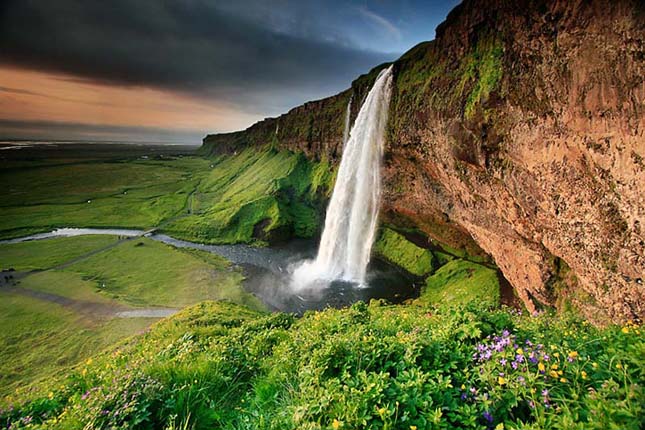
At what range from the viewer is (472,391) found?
312cm

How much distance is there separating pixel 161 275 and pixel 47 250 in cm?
1828

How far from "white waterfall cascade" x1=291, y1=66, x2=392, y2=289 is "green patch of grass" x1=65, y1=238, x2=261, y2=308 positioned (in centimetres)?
621

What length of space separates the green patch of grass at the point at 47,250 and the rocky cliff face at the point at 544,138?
121 feet

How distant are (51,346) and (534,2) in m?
29.1

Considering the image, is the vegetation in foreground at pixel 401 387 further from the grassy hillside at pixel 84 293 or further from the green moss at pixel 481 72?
the grassy hillside at pixel 84 293

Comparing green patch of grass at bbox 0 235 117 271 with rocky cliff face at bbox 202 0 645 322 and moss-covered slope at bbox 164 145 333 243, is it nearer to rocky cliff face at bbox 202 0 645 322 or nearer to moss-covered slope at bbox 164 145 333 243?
moss-covered slope at bbox 164 145 333 243

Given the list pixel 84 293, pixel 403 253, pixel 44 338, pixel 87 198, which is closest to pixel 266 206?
pixel 403 253

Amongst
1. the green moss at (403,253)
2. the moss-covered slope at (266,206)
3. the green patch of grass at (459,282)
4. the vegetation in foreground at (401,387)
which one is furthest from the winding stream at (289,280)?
the vegetation in foreground at (401,387)

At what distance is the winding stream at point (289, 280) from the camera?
73.9 feet

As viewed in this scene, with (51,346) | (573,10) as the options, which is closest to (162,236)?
(51,346)

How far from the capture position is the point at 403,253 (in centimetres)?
2955

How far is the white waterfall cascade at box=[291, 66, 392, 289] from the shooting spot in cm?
2658

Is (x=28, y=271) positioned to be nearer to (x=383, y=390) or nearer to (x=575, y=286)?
(x=383, y=390)

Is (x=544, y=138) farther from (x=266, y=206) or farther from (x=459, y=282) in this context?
(x=266, y=206)
